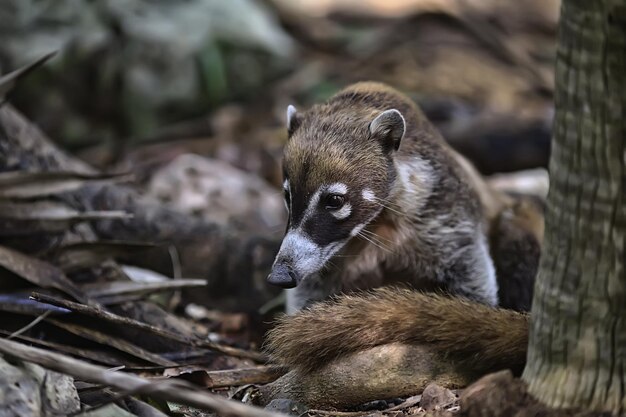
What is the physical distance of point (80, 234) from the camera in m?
5.58

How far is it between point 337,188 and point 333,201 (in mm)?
67

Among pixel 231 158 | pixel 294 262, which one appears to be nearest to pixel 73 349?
pixel 294 262

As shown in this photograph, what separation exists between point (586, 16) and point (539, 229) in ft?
10.8

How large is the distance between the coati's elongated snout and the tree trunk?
4.94 feet

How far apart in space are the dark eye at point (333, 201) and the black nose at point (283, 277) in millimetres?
404

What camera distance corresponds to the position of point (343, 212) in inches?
183

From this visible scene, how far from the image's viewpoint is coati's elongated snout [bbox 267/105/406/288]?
179 inches

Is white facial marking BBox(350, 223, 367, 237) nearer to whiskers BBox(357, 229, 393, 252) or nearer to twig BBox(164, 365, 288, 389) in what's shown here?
whiskers BBox(357, 229, 393, 252)

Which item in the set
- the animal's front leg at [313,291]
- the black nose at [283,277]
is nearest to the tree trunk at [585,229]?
the black nose at [283,277]

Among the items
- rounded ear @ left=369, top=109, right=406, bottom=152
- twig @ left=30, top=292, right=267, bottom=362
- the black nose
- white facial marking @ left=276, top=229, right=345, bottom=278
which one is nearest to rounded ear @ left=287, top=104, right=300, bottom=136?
rounded ear @ left=369, top=109, right=406, bottom=152

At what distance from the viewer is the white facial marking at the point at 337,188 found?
4.64m

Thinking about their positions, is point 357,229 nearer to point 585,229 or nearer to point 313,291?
point 313,291

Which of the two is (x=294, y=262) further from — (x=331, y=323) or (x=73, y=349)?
(x=73, y=349)

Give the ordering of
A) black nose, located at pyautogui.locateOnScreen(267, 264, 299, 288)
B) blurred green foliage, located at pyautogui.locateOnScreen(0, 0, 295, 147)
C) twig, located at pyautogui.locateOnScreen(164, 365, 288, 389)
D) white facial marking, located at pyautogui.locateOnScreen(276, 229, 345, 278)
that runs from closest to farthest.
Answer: twig, located at pyautogui.locateOnScreen(164, 365, 288, 389)
black nose, located at pyautogui.locateOnScreen(267, 264, 299, 288)
white facial marking, located at pyautogui.locateOnScreen(276, 229, 345, 278)
blurred green foliage, located at pyautogui.locateOnScreen(0, 0, 295, 147)
